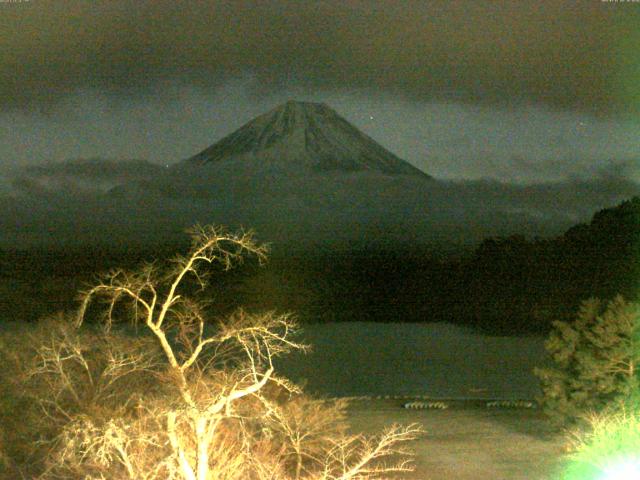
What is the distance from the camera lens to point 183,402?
26.8 feet

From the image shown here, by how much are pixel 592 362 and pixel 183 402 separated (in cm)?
1216

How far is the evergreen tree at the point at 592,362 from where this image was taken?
17688mm

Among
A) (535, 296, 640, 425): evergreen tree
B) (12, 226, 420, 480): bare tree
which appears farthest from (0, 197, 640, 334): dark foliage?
(12, 226, 420, 480): bare tree

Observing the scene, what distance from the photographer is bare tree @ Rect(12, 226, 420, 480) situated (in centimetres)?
820

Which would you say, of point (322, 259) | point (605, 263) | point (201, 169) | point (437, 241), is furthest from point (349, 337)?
point (201, 169)

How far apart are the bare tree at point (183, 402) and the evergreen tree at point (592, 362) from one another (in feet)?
17.3

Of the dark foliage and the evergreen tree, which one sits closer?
the evergreen tree

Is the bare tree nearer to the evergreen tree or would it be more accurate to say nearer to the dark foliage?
the evergreen tree

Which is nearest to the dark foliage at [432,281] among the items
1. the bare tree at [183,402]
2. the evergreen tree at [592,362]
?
the evergreen tree at [592,362]

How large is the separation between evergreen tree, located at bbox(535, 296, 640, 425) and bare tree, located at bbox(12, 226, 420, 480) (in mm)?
5267

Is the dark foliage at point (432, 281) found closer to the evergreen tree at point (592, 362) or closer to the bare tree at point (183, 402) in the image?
the evergreen tree at point (592, 362)

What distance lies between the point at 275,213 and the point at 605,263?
7688cm

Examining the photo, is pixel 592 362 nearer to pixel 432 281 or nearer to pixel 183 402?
pixel 183 402

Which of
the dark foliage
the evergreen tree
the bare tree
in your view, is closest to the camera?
the bare tree
